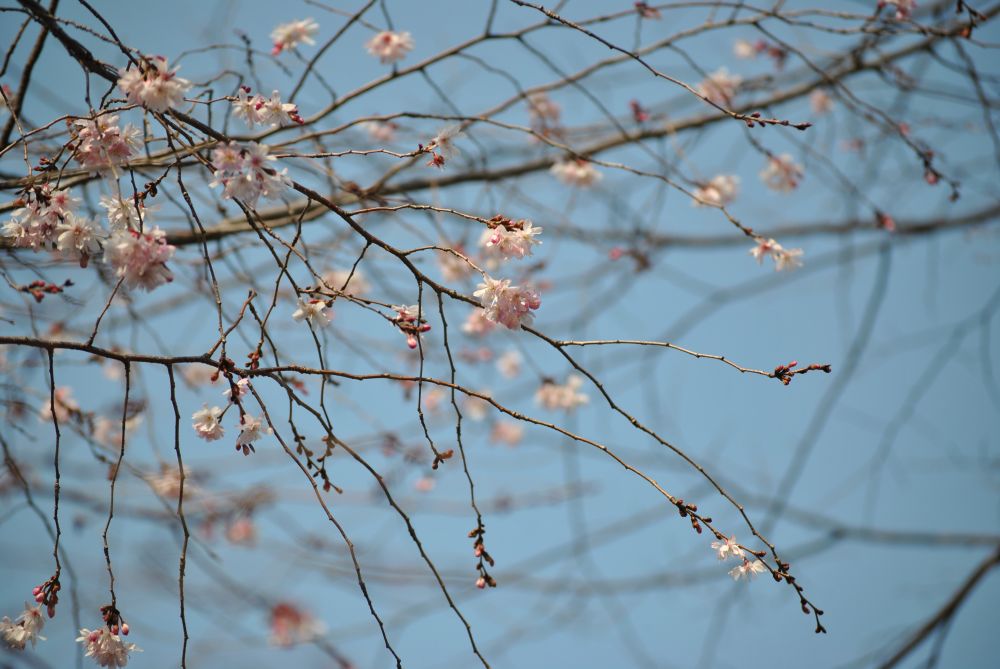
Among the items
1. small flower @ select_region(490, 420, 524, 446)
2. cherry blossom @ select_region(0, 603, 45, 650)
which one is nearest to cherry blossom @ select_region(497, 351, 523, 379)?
small flower @ select_region(490, 420, 524, 446)

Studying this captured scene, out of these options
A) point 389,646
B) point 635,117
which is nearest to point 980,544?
point 635,117

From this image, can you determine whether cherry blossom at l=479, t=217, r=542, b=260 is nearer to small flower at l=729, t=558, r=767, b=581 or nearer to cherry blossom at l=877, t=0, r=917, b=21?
small flower at l=729, t=558, r=767, b=581

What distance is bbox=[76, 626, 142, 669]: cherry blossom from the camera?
1.56m

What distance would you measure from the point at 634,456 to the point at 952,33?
213 cm

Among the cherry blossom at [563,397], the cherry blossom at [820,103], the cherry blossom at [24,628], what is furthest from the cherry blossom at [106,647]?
the cherry blossom at [820,103]

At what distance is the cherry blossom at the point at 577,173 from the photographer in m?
2.99

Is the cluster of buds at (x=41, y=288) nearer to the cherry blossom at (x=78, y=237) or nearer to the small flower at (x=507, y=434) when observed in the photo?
the cherry blossom at (x=78, y=237)

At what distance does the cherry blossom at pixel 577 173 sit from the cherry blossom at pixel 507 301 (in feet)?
4.95

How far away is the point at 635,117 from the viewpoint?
2.95 meters

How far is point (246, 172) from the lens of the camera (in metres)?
1.27

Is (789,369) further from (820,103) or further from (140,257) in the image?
(820,103)

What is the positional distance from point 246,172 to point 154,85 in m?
0.21

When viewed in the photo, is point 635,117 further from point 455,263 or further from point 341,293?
point 341,293

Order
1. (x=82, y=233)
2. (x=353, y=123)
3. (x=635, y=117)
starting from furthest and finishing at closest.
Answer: (x=635, y=117) < (x=353, y=123) < (x=82, y=233)
